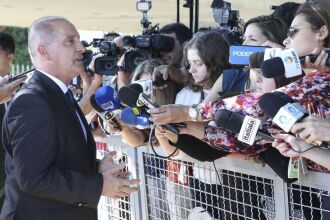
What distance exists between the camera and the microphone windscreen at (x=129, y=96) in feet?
9.38

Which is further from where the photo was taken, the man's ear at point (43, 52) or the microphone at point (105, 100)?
the microphone at point (105, 100)

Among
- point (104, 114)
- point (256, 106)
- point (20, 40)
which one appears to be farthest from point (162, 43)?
point (20, 40)

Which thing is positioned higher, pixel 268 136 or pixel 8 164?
pixel 268 136

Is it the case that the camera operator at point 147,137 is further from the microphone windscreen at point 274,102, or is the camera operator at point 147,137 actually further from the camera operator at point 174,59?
the microphone windscreen at point 274,102

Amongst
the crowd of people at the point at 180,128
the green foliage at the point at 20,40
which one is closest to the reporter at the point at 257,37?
the crowd of people at the point at 180,128

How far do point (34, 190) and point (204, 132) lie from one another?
2.90 ft

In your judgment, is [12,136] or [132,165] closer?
[12,136]

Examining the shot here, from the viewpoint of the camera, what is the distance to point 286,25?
3.48m

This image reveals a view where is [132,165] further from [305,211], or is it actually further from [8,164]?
[305,211]

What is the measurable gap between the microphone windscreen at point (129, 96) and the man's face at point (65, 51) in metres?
0.26

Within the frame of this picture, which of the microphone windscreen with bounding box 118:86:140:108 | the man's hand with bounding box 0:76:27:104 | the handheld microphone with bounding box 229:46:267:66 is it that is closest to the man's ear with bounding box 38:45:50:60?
the microphone windscreen with bounding box 118:86:140:108

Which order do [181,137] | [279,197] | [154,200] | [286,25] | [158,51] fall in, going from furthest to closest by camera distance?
[158,51] < [154,200] < [286,25] < [181,137] < [279,197]

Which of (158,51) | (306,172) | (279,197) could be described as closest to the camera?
(306,172)

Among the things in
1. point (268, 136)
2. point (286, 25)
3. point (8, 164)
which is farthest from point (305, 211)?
point (8, 164)
